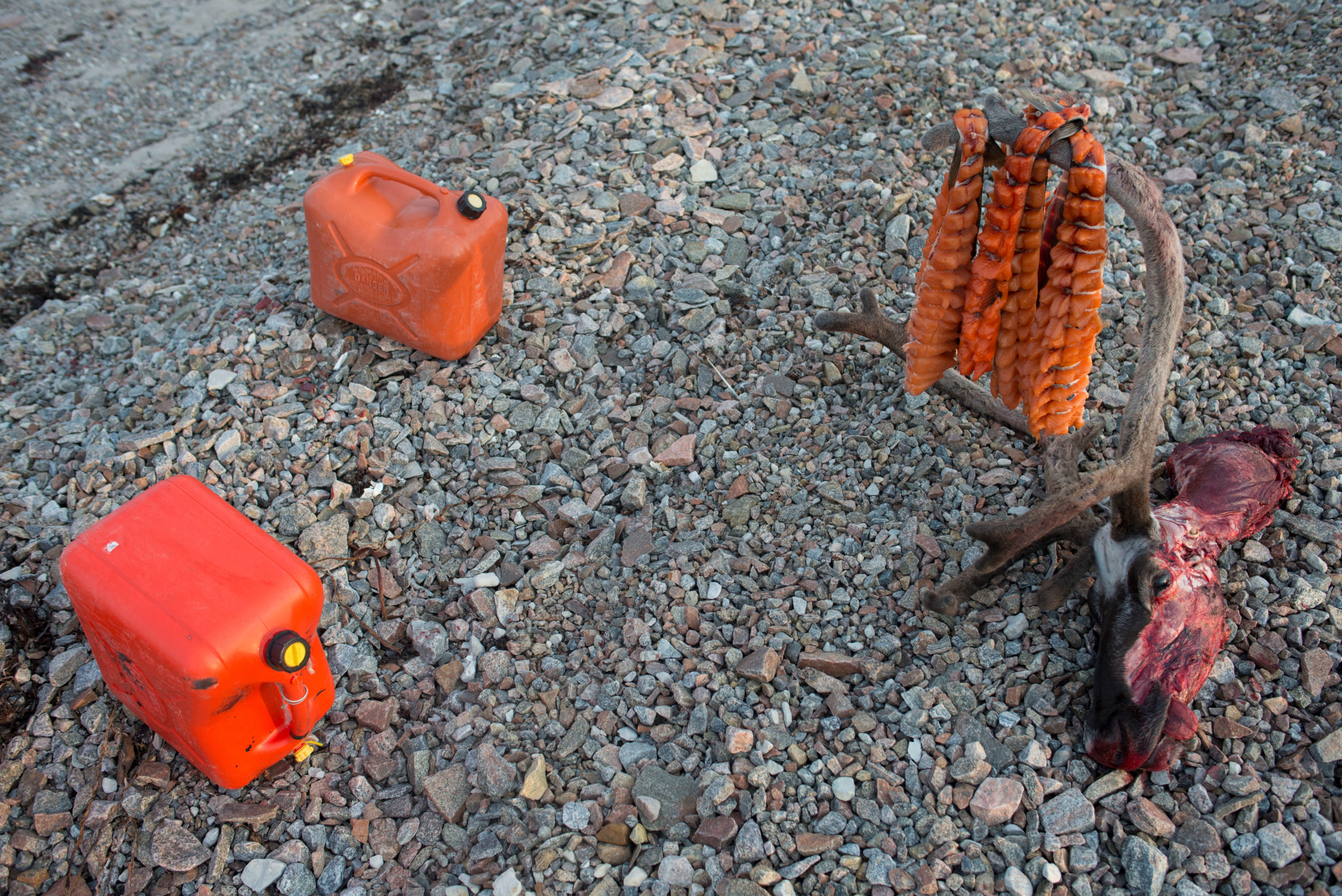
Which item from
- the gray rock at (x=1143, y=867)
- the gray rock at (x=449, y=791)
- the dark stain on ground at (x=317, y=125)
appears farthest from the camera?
the dark stain on ground at (x=317, y=125)

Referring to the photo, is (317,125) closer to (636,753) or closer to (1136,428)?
(636,753)

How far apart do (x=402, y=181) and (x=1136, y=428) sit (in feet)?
9.84

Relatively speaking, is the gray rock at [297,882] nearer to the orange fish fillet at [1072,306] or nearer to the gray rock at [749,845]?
the gray rock at [749,845]

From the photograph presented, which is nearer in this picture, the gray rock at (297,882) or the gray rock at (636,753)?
the gray rock at (297,882)

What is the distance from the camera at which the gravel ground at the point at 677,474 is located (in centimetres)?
264

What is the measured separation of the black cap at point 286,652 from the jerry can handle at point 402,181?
190 cm

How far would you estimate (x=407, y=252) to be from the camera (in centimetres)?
359

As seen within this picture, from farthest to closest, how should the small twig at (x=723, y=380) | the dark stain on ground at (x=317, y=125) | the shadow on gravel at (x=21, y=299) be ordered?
the dark stain on ground at (x=317, y=125) < the shadow on gravel at (x=21, y=299) < the small twig at (x=723, y=380)

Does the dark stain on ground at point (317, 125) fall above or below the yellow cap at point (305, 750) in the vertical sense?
above

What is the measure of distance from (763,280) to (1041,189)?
5.90 ft

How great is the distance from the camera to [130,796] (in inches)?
109

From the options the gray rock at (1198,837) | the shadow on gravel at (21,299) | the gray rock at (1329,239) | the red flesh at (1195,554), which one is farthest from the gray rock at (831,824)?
the shadow on gravel at (21,299)

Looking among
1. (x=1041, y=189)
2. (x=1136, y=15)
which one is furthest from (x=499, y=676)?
(x=1136, y=15)

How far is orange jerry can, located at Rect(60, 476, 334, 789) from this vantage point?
8.06 ft
